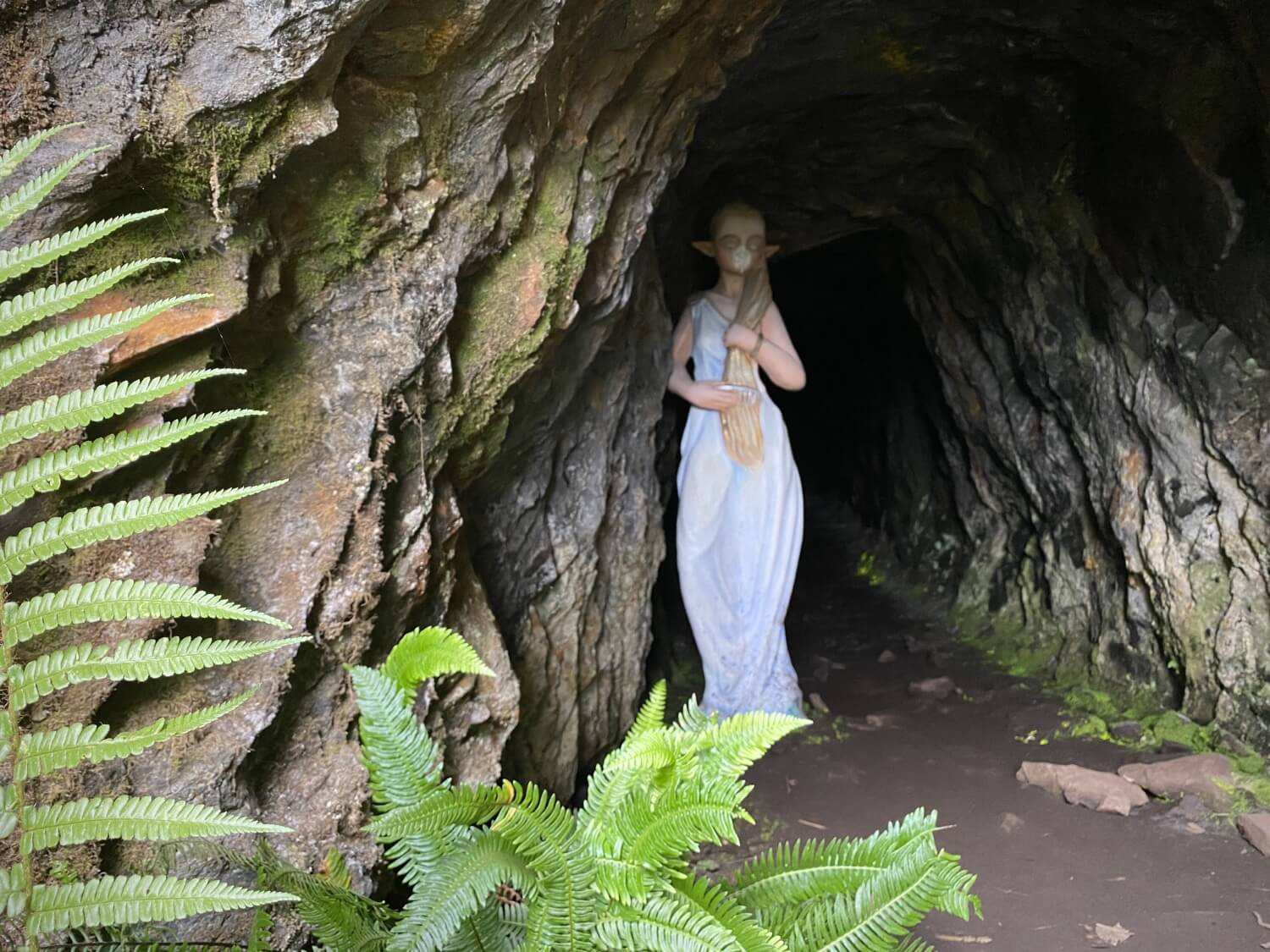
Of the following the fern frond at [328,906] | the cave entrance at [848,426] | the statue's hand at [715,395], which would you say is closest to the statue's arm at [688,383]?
the statue's hand at [715,395]

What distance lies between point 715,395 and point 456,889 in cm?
357

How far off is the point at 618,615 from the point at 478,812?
268 centimetres

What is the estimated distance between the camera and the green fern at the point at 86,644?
1192 mm

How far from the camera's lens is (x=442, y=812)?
1579mm

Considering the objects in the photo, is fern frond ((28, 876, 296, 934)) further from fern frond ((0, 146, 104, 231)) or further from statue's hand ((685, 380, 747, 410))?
statue's hand ((685, 380, 747, 410))

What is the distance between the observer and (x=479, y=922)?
5.71 feet

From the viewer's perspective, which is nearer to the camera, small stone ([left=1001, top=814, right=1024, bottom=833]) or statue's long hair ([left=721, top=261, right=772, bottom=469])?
small stone ([left=1001, top=814, right=1024, bottom=833])

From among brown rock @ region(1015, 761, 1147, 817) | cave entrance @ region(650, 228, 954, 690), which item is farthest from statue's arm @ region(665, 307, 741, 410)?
brown rock @ region(1015, 761, 1147, 817)

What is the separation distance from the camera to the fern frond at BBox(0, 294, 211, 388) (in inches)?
51.9

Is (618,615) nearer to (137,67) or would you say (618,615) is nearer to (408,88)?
(408,88)

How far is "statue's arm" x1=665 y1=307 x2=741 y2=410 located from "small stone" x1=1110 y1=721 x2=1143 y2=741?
7.62ft

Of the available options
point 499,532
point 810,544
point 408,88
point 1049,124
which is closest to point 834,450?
point 810,544

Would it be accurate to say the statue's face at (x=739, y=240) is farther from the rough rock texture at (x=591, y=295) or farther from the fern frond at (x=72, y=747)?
the fern frond at (x=72, y=747)

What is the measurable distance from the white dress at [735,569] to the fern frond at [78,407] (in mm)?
3669
